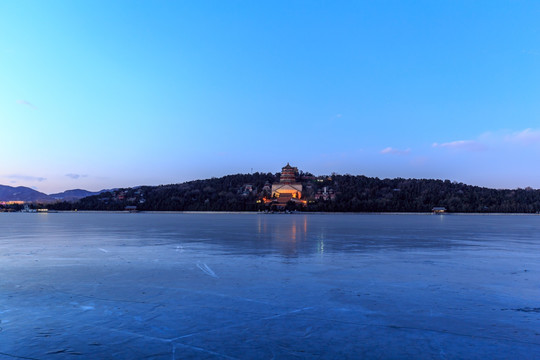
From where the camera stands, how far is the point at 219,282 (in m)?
13.8

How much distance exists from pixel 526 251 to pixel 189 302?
67.0 ft

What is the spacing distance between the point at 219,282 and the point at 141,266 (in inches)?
192

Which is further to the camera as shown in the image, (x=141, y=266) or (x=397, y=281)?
(x=141, y=266)

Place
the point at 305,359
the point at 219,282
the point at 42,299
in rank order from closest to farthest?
the point at 305,359 → the point at 42,299 → the point at 219,282

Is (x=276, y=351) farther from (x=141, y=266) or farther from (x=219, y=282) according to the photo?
(x=141, y=266)

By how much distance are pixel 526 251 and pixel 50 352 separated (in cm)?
2407

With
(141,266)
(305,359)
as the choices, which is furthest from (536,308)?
(141,266)

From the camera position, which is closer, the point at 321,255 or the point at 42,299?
the point at 42,299

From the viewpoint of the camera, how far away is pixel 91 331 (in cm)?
849

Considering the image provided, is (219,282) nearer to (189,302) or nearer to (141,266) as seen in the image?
(189,302)

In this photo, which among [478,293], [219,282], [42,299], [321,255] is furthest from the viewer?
[321,255]

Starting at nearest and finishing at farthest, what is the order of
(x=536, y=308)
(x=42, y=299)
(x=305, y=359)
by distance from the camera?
1. (x=305, y=359)
2. (x=536, y=308)
3. (x=42, y=299)

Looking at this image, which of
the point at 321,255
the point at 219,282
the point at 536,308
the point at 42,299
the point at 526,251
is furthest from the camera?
the point at 526,251

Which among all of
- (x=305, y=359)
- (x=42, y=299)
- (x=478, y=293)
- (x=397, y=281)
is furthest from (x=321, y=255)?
(x=305, y=359)
